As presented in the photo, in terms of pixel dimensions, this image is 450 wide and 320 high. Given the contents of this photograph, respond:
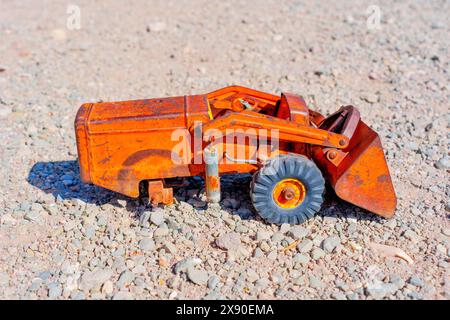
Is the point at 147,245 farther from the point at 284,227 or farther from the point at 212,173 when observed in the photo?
the point at 284,227

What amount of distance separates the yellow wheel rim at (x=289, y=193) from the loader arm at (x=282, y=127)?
346 millimetres

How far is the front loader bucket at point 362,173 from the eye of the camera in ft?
14.5

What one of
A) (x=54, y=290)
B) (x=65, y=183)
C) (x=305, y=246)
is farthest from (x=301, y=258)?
(x=65, y=183)

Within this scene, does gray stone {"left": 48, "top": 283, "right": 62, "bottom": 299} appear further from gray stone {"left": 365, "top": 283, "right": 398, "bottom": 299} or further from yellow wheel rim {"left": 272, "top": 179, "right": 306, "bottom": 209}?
gray stone {"left": 365, "top": 283, "right": 398, "bottom": 299}

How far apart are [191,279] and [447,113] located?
395 cm

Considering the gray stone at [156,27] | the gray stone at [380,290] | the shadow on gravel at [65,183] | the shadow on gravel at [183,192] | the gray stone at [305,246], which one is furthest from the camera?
the gray stone at [156,27]

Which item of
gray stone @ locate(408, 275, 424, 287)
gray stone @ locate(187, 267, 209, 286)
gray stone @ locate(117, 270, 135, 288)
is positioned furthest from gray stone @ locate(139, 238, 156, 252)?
gray stone @ locate(408, 275, 424, 287)

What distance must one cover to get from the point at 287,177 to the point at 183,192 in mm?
1129

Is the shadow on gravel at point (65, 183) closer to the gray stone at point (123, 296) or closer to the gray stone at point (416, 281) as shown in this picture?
the gray stone at point (123, 296)

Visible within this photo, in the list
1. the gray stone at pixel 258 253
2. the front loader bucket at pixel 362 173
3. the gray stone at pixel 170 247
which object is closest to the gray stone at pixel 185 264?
the gray stone at pixel 170 247

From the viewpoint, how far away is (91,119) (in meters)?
4.45

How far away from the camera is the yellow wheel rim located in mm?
4465

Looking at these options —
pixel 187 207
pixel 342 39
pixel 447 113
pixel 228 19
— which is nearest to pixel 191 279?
pixel 187 207
